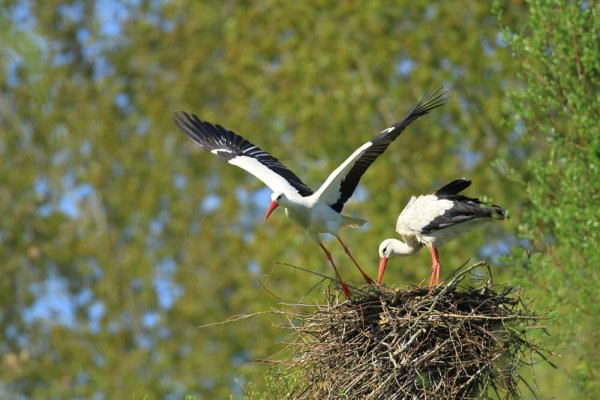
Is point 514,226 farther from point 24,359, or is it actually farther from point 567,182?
point 24,359

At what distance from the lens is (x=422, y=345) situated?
9.46 metres

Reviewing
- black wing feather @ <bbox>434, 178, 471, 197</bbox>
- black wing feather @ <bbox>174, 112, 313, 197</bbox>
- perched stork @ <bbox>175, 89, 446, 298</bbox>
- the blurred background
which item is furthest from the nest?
the blurred background

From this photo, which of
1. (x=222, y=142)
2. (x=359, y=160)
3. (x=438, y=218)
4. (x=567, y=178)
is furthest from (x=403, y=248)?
(x=222, y=142)

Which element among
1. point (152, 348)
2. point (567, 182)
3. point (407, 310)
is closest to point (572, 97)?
point (567, 182)

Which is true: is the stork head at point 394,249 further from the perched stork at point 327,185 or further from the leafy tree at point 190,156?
the leafy tree at point 190,156

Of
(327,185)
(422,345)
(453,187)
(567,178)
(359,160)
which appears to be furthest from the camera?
(567,178)

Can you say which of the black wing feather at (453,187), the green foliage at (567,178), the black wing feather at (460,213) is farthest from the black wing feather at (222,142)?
the green foliage at (567,178)

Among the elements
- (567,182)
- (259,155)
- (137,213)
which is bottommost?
(567,182)

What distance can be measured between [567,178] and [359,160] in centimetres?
300

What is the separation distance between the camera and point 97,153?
30.7m

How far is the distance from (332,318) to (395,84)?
1457cm

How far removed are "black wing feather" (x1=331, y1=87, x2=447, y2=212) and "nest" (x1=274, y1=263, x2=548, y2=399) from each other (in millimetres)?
1526

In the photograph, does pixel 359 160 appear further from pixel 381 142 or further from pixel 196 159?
pixel 196 159

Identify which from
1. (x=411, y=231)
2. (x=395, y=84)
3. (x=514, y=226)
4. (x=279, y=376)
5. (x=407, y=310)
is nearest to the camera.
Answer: (x=407, y=310)
